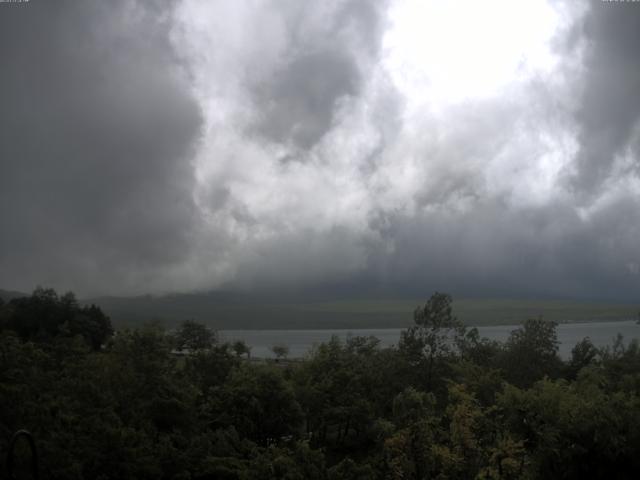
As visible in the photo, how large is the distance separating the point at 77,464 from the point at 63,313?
9179cm

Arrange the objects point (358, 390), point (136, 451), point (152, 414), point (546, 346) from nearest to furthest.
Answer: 1. point (136, 451)
2. point (152, 414)
3. point (358, 390)
4. point (546, 346)

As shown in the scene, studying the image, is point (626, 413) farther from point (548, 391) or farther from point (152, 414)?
point (152, 414)

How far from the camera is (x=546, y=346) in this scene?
206 ft

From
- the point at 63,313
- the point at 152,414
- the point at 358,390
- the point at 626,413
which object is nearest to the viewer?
the point at 626,413

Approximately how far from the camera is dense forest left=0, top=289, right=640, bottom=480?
95.1 ft

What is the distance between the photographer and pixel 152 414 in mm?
38812

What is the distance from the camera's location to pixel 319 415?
47250 millimetres

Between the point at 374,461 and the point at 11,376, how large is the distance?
71.5 ft

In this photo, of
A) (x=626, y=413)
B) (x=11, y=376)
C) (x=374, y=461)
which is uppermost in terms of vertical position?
(x=11, y=376)

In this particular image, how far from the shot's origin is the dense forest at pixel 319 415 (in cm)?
2900

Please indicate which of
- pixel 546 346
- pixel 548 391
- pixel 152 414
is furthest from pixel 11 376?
pixel 546 346

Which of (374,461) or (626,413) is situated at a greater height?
(626,413)

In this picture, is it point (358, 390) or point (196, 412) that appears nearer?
point (196, 412)

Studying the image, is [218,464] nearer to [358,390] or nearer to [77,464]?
[77,464]
